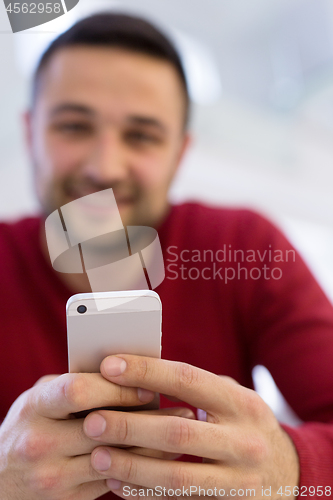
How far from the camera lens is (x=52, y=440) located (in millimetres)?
304

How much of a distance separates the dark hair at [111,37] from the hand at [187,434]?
1.15ft

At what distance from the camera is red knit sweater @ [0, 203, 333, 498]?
1.57 feet

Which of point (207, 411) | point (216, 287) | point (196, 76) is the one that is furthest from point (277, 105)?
point (207, 411)

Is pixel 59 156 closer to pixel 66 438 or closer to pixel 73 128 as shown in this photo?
pixel 73 128

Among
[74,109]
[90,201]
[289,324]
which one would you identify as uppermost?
[74,109]

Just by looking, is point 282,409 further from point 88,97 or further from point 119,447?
point 88,97

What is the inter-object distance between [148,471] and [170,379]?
84 mm

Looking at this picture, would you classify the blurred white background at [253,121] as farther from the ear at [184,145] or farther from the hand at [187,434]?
the hand at [187,434]

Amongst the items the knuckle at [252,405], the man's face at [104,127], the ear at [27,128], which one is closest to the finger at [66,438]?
the knuckle at [252,405]

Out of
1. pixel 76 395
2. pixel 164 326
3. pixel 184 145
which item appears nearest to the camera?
pixel 76 395

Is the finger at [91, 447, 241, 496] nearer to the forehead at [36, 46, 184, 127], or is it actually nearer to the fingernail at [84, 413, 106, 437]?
the fingernail at [84, 413, 106, 437]

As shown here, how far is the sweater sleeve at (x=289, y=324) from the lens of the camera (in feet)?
1.59

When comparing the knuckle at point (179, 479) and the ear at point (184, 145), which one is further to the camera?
the ear at point (184, 145)

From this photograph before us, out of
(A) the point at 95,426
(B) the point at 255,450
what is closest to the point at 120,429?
(A) the point at 95,426
